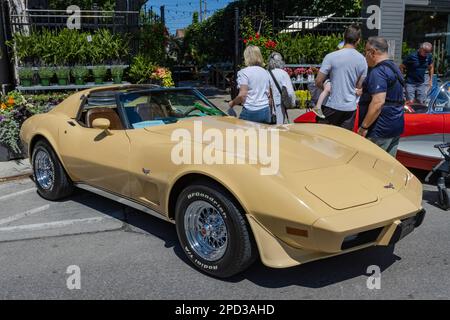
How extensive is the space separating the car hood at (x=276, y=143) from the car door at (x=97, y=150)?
0.35m

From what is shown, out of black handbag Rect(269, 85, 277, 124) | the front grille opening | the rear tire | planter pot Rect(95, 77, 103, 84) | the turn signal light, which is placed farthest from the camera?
planter pot Rect(95, 77, 103, 84)

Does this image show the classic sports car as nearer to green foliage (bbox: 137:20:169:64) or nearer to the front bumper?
the front bumper

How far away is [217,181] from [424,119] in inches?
140

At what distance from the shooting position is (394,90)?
4.58m

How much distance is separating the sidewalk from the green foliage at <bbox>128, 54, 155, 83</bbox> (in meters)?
4.31

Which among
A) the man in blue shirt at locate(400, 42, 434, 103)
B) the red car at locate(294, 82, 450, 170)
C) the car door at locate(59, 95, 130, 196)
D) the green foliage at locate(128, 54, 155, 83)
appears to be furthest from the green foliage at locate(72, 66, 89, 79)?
the red car at locate(294, 82, 450, 170)

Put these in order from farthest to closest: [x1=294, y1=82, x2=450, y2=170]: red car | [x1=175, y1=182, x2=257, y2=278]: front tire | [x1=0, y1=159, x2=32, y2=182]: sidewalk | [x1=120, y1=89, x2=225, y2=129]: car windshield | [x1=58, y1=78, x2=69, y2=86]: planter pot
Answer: [x1=58, y1=78, x2=69, y2=86]: planter pot, [x1=0, y1=159, x2=32, y2=182]: sidewalk, [x1=294, y1=82, x2=450, y2=170]: red car, [x1=120, y1=89, x2=225, y2=129]: car windshield, [x1=175, y1=182, x2=257, y2=278]: front tire

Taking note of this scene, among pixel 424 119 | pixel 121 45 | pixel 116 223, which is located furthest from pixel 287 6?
pixel 116 223

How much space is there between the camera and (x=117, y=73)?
1095 cm

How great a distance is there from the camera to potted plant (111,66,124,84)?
431 inches

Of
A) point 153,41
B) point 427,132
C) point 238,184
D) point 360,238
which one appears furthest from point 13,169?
point 153,41

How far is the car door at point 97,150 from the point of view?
409 centimetres

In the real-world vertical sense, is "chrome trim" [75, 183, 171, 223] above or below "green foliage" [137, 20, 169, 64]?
below

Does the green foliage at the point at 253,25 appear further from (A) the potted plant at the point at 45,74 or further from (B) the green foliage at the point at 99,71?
(A) the potted plant at the point at 45,74
